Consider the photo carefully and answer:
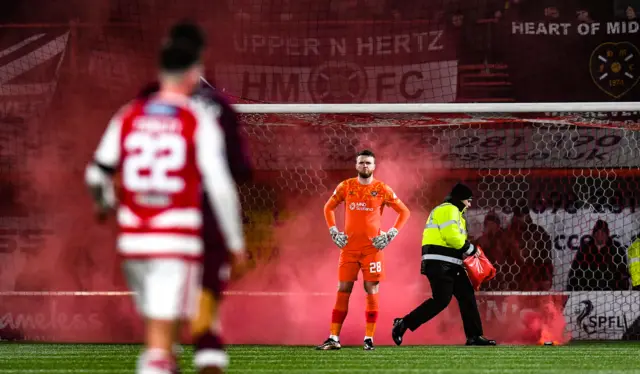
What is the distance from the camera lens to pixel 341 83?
14.7 meters

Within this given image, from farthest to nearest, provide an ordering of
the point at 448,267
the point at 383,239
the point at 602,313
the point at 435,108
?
the point at 602,313 < the point at 435,108 < the point at 448,267 < the point at 383,239

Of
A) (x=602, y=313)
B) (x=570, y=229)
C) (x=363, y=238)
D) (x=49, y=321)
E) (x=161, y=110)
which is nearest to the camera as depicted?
(x=161, y=110)

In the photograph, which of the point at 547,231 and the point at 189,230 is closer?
the point at 189,230

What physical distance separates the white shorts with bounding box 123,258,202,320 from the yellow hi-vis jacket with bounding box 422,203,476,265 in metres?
6.84

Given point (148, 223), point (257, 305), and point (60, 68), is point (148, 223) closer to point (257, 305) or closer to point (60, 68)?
point (257, 305)

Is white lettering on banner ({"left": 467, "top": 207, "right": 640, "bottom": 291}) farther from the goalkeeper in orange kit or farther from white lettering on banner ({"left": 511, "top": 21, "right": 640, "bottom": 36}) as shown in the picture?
the goalkeeper in orange kit

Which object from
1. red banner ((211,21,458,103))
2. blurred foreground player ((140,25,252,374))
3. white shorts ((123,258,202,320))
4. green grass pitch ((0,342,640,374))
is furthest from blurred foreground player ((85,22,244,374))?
red banner ((211,21,458,103))

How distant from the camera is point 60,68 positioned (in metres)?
14.4

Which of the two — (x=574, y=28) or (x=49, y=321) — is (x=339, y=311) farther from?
(x=574, y=28)

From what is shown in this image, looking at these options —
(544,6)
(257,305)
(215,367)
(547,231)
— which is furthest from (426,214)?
(215,367)

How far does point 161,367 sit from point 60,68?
35.5ft

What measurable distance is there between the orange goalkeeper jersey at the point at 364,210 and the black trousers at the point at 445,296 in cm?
101

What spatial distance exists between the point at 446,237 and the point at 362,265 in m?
1.14

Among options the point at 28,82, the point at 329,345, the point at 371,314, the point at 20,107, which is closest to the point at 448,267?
the point at 371,314
